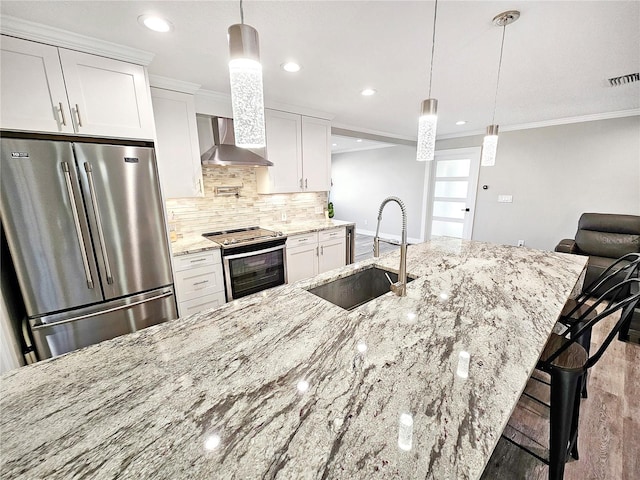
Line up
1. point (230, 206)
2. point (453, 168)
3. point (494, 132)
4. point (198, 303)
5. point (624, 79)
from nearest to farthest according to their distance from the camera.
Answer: point (494, 132) < point (624, 79) < point (198, 303) < point (230, 206) < point (453, 168)

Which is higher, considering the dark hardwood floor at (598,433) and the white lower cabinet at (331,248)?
the white lower cabinet at (331,248)

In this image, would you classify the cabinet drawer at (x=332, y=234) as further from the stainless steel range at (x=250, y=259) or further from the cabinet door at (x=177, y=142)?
the cabinet door at (x=177, y=142)

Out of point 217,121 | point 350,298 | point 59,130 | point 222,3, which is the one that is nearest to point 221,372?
point 350,298

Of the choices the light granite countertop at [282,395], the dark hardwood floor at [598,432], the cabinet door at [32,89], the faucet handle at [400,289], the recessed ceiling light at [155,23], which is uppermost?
the recessed ceiling light at [155,23]

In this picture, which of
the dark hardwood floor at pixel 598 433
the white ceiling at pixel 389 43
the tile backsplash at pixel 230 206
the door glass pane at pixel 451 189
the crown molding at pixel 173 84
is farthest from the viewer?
the door glass pane at pixel 451 189

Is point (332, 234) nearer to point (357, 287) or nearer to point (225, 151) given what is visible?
point (225, 151)

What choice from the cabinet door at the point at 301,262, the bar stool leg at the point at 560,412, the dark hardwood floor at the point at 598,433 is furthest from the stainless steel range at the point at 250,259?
the bar stool leg at the point at 560,412

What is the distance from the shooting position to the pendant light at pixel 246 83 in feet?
2.93

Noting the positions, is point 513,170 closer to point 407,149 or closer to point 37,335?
point 407,149

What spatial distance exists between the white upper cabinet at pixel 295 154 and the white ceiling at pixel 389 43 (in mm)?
386

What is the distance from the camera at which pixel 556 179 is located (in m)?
4.04

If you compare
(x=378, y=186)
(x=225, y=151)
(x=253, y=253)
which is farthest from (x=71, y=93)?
(x=378, y=186)

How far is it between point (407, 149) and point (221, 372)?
6230mm

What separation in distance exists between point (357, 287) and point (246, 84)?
1.34m
